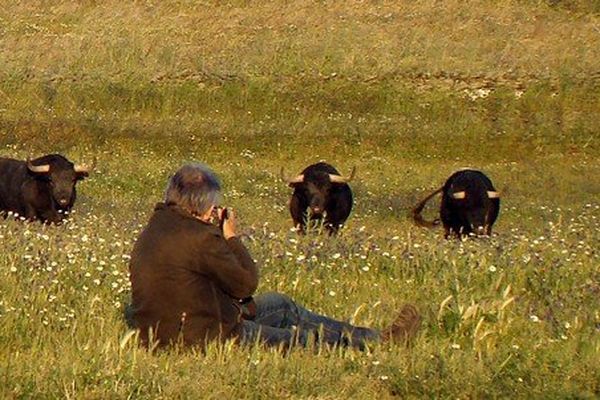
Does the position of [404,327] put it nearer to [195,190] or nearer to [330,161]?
[195,190]

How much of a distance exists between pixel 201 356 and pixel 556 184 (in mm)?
23666

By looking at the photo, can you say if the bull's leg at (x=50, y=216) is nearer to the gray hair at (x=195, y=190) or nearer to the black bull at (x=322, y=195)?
the black bull at (x=322, y=195)

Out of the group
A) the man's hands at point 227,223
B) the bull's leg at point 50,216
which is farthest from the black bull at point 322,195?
the man's hands at point 227,223

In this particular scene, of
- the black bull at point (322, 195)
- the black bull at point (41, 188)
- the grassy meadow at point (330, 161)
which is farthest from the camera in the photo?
the black bull at point (322, 195)

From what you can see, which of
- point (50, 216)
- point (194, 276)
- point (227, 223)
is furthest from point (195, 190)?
point (50, 216)

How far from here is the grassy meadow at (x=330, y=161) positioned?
756 centimetres

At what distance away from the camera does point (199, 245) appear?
8320 mm

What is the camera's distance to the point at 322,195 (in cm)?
2064

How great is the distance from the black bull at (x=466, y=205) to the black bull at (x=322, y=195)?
4.26ft

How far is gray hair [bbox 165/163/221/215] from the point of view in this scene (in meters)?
8.42

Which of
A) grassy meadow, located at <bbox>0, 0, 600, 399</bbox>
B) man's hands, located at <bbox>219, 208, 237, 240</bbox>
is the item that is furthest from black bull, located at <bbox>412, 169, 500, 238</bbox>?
man's hands, located at <bbox>219, 208, 237, 240</bbox>

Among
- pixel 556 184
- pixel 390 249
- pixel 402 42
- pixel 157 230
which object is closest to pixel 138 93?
pixel 402 42

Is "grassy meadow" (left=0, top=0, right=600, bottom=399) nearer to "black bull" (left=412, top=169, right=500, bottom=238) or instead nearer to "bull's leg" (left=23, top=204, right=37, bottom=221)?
"bull's leg" (left=23, top=204, right=37, bottom=221)

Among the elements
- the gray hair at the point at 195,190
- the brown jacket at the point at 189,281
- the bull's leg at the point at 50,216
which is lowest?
the bull's leg at the point at 50,216
